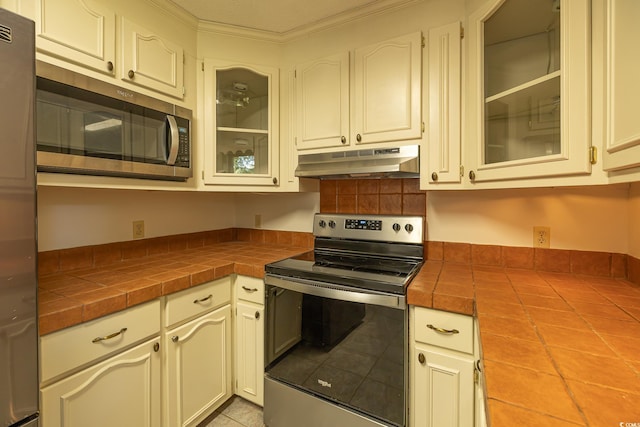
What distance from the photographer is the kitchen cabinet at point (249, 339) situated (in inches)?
62.1

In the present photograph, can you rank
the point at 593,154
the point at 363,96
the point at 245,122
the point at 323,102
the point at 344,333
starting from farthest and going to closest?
the point at 245,122, the point at 323,102, the point at 363,96, the point at 344,333, the point at 593,154

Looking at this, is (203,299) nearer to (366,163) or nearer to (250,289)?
(250,289)

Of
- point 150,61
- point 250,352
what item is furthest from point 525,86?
point 250,352

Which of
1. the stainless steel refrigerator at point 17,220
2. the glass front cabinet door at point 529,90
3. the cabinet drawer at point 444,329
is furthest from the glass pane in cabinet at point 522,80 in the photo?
the stainless steel refrigerator at point 17,220

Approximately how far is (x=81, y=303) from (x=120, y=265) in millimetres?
603

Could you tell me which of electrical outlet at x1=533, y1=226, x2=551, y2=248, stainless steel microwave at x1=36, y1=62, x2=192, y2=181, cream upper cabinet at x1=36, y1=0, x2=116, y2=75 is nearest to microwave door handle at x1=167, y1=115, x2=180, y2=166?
stainless steel microwave at x1=36, y1=62, x2=192, y2=181

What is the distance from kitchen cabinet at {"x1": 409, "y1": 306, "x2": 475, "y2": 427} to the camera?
106 centimetres

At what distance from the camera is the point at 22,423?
30.1 inches

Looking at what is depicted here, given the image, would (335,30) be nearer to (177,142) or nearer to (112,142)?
(177,142)

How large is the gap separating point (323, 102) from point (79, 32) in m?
1.13

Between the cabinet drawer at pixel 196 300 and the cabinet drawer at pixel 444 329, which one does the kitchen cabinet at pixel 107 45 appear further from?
the cabinet drawer at pixel 444 329

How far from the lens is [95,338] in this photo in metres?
1.05

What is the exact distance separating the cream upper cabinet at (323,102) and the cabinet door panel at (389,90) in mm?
78

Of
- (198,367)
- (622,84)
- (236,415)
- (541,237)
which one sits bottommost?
(236,415)
